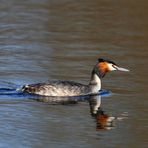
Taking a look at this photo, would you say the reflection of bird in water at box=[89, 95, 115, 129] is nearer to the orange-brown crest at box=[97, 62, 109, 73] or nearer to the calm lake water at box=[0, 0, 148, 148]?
the calm lake water at box=[0, 0, 148, 148]

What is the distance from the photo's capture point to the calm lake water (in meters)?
12.1

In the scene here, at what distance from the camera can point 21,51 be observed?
59.1 feet

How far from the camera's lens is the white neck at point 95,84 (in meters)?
15.1

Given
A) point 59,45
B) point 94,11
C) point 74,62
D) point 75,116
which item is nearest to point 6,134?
point 75,116

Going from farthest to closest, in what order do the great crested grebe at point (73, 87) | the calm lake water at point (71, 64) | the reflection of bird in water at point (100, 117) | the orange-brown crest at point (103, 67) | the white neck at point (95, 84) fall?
1. the orange-brown crest at point (103, 67)
2. the white neck at point (95, 84)
3. the great crested grebe at point (73, 87)
4. the reflection of bird in water at point (100, 117)
5. the calm lake water at point (71, 64)

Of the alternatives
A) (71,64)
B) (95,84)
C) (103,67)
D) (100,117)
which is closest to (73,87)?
(95,84)

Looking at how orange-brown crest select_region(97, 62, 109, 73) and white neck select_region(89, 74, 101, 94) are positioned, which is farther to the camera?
orange-brown crest select_region(97, 62, 109, 73)

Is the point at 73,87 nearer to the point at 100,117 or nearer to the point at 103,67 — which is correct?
the point at 103,67

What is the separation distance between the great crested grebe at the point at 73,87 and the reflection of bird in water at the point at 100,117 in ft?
1.56

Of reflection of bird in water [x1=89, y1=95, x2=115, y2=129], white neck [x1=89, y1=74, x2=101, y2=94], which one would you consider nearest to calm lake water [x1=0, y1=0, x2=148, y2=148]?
reflection of bird in water [x1=89, y1=95, x2=115, y2=129]

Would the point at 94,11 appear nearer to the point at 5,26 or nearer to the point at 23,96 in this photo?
the point at 5,26

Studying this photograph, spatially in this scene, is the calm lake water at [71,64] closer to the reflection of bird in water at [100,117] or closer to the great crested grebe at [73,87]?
the reflection of bird in water at [100,117]

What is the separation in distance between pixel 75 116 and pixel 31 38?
6.35m

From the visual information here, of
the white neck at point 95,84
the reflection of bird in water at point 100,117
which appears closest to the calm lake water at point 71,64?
the reflection of bird in water at point 100,117
